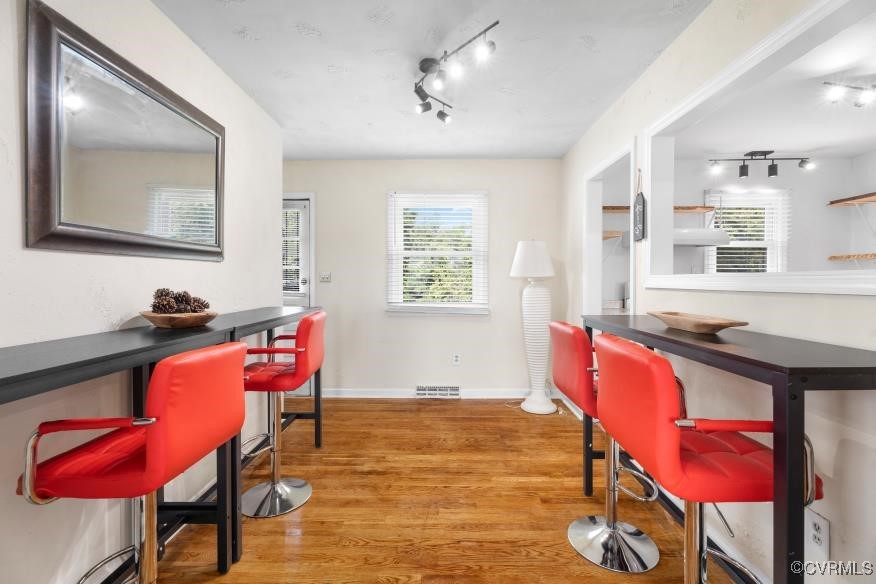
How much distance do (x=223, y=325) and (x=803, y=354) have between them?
2076 millimetres

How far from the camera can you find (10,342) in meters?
1.11

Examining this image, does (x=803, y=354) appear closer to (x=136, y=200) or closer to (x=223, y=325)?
(x=223, y=325)

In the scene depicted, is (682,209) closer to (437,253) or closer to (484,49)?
(437,253)

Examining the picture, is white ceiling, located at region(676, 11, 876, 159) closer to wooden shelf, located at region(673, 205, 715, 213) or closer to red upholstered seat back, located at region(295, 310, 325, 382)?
wooden shelf, located at region(673, 205, 715, 213)

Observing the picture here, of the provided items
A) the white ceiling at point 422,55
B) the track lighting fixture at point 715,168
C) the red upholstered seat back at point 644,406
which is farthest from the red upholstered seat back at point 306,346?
the track lighting fixture at point 715,168

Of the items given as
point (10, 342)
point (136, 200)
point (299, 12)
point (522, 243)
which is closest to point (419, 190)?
point (522, 243)

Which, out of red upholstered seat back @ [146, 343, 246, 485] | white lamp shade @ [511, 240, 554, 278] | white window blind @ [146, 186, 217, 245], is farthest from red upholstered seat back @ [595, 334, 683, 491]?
white lamp shade @ [511, 240, 554, 278]

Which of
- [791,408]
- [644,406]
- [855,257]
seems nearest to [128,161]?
[644,406]

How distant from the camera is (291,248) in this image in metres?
3.86

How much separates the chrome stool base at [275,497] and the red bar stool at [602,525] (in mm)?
1418

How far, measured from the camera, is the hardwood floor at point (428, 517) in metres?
1.54

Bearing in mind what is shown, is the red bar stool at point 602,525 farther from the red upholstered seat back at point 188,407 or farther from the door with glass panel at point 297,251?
the door with glass panel at point 297,251

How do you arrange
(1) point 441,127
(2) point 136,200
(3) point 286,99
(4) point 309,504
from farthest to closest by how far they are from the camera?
(1) point 441,127 → (3) point 286,99 → (4) point 309,504 → (2) point 136,200

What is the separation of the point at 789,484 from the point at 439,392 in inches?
121
